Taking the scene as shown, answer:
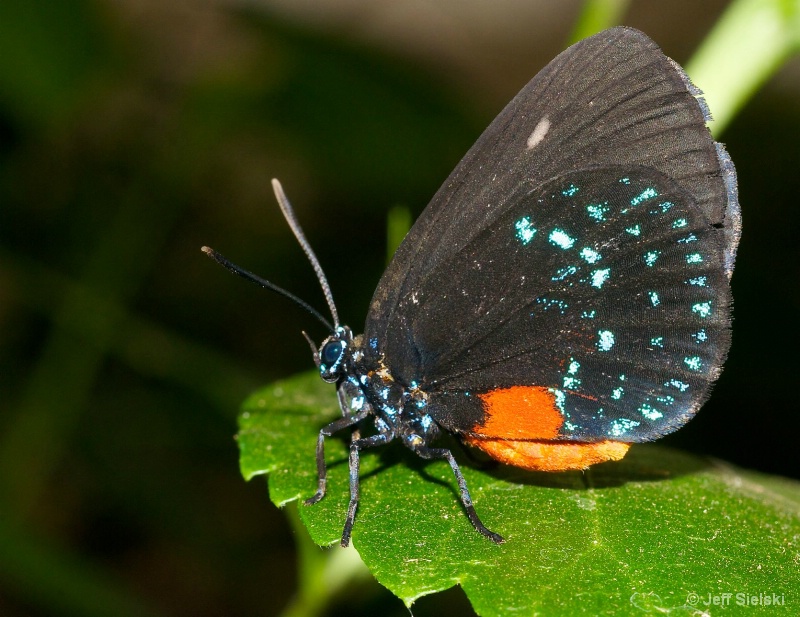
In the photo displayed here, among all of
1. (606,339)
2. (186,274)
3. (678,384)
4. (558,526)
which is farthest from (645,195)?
(186,274)

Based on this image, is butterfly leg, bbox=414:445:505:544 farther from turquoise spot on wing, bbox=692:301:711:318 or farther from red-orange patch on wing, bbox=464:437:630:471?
turquoise spot on wing, bbox=692:301:711:318

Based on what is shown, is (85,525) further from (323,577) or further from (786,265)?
(786,265)

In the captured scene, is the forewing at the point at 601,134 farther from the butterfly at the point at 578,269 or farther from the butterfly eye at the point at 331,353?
the butterfly eye at the point at 331,353

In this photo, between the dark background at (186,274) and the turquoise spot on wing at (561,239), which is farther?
the dark background at (186,274)

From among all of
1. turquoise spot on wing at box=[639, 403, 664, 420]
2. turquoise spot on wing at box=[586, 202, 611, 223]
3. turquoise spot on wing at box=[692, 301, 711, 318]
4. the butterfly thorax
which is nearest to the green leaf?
the butterfly thorax

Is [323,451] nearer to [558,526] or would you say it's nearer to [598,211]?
[558,526]

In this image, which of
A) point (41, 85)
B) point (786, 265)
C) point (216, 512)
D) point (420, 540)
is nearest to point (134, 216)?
point (41, 85)

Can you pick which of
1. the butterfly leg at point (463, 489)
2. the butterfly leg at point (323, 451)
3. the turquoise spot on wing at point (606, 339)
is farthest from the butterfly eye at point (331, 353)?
the turquoise spot on wing at point (606, 339)
